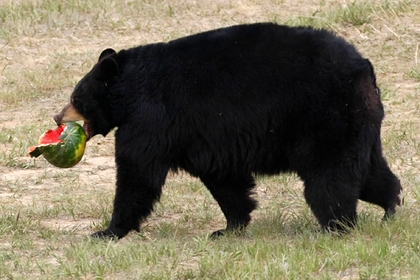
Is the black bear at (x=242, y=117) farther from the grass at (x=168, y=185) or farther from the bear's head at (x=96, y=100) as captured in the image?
the grass at (x=168, y=185)

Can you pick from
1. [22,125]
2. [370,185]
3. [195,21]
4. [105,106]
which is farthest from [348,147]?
[195,21]

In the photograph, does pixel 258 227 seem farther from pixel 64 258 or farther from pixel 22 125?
pixel 22 125

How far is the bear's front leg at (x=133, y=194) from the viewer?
266 inches

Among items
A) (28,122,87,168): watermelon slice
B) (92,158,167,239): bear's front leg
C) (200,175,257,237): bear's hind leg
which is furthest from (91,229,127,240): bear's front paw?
(200,175,257,237): bear's hind leg

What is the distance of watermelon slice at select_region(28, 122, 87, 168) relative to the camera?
23.3 feet

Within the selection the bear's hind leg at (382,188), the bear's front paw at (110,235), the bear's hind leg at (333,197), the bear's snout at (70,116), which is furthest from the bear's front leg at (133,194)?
the bear's hind leg at (382,188)

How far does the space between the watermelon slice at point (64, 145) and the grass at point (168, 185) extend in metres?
0.58

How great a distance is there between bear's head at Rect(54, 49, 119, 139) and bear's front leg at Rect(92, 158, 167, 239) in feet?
1.31

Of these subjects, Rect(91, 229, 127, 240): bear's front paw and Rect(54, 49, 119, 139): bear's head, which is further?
Rect(54, 49, 119, 139): bear's head

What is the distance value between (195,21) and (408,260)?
835cm

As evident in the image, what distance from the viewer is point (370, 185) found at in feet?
22.6

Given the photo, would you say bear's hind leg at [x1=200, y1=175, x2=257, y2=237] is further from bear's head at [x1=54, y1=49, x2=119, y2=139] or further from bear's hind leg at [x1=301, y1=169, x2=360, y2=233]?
bear's head at [x1=54, y1=49, x2=119, y2=139]

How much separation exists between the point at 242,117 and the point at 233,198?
32.9 inches

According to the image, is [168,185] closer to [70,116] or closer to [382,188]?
[70,116]
